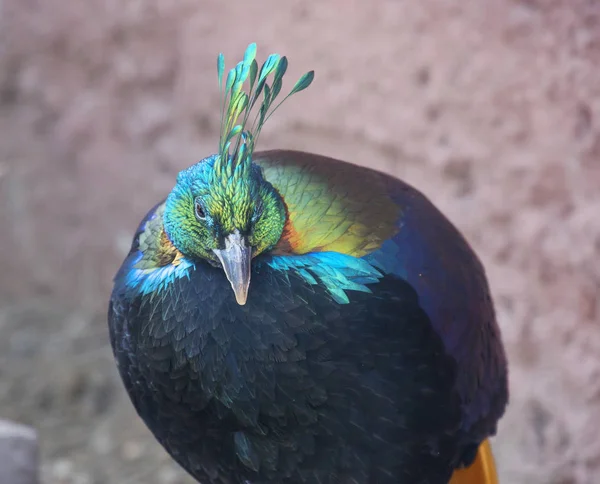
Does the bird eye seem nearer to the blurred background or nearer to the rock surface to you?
the rock surface

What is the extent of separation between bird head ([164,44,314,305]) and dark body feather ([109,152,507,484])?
64mm

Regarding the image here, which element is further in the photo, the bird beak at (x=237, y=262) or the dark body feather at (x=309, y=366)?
the dark body feather at (x=309, y=366)

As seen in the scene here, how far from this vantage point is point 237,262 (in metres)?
1.29

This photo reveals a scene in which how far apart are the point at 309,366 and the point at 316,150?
1.49 meters

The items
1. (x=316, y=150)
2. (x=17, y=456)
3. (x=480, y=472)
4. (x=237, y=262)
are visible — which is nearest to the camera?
(x=237, y=262)

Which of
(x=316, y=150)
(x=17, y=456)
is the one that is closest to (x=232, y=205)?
(x=17, y=456)

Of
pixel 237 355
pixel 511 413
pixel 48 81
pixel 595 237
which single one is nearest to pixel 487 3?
pixel 595 237

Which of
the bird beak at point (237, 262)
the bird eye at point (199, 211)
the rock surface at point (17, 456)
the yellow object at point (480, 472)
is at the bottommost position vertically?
the yellow object at point (480, 472)

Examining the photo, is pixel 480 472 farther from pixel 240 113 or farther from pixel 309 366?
pixel 240 113

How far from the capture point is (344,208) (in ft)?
5.11

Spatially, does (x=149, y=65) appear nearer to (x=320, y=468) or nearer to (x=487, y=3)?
(x=487, y=3)

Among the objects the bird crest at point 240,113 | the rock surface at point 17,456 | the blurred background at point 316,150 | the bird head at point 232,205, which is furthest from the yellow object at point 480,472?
the rock surface at point 17,456

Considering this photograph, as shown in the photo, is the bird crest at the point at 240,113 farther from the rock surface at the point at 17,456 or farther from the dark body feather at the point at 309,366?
the rock surface at the point at 17,456

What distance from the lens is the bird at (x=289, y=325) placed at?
1.38m
